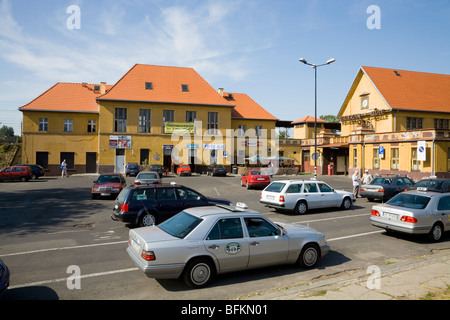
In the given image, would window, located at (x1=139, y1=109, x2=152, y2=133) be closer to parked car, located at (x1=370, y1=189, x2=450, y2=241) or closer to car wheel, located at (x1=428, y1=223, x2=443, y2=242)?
parked car, located at (x1=370, y1=189, x2=450, y2=241)

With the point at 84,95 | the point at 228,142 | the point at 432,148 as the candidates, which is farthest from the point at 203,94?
the point at 432,148

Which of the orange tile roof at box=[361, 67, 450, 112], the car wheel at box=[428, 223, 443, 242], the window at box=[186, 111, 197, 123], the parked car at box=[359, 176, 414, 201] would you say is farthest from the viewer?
the window at box=[186, 111, 197, 123]

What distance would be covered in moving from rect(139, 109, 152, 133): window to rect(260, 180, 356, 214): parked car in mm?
30604

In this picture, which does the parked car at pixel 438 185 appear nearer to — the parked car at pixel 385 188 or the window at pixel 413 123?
the parked car at pixel 385 188

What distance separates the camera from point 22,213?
14.4 m

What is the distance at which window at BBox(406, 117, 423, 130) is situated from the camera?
40000mm

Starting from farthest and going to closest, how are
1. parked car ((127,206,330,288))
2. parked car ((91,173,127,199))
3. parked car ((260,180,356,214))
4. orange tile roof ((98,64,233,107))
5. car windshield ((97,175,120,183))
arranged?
orange tile roof ((98,64,233,107)), car windshield ((97,175,120,183)), parked car ((91,173,127,199)), parked car ((260,180,356,214)), parked car ((127,206,330,288))

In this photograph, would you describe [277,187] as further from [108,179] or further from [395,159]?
[395,159]

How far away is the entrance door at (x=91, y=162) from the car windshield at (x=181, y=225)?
3874 centimetres

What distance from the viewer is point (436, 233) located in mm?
9922

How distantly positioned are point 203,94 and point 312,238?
39974 mm

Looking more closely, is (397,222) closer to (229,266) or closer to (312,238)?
(312,238)

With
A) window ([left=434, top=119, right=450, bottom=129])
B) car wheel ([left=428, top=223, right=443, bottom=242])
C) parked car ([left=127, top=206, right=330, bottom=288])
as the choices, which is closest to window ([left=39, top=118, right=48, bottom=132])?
parked car ([left=127, top=206, right=330, bottom=288])

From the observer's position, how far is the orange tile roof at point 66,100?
41.7 m
